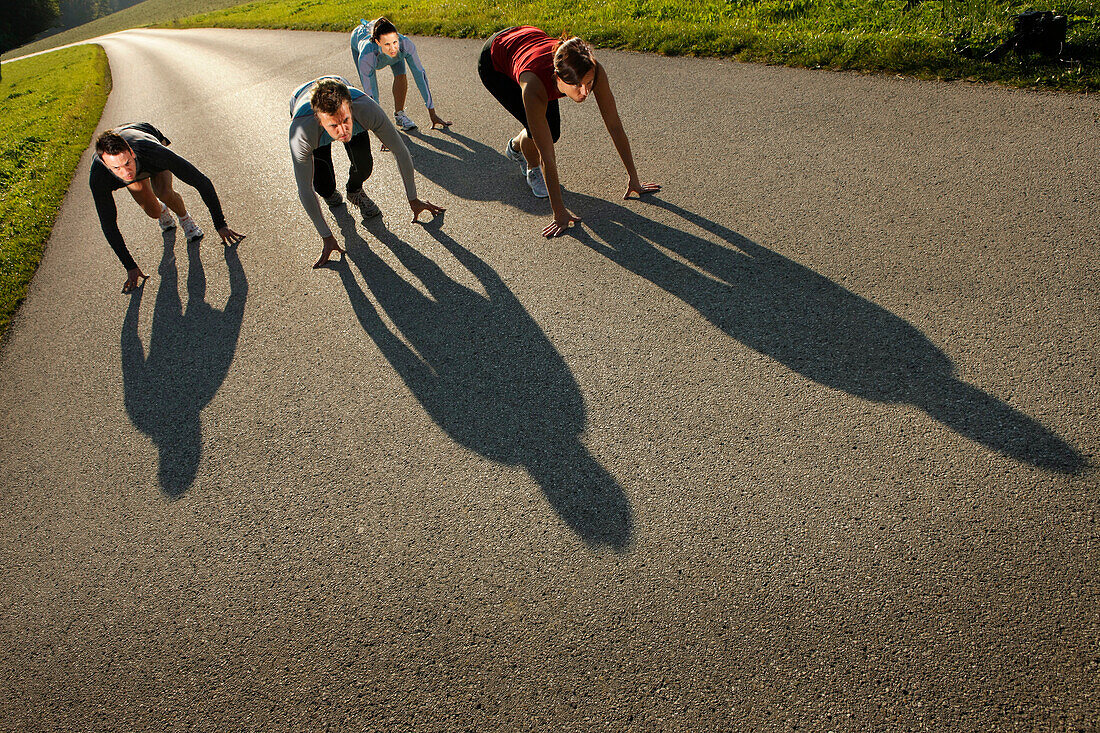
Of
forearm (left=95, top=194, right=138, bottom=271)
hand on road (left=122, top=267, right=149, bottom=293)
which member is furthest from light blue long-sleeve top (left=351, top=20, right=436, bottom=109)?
hand on road (left=122, top=267, right=149, bottom=293)

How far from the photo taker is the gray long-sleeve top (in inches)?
178

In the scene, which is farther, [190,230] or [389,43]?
[389,43]

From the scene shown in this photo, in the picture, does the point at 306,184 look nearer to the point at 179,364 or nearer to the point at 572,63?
the point at 179,364

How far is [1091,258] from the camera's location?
375cm

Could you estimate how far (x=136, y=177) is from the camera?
211 inches

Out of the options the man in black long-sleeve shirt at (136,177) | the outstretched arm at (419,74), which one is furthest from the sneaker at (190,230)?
the outstretched arm at (419,74)

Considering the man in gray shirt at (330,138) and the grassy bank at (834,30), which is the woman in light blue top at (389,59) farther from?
the grassy bank at (834,30)

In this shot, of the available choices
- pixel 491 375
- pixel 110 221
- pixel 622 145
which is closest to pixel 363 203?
pixel 110 221

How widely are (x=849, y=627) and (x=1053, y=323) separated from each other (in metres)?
2.31

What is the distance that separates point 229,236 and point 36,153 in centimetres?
871

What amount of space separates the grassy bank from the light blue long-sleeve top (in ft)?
11.1

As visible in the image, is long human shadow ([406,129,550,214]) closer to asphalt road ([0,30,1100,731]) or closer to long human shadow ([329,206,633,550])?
asphalt road ([0,30,1100,731])

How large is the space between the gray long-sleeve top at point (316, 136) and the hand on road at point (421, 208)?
0.18 ft

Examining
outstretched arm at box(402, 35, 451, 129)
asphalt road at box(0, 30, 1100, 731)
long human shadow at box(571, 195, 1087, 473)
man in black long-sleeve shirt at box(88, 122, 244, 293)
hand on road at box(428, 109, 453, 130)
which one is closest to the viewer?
asphalt road at box(0, 30, 1100, 731)
